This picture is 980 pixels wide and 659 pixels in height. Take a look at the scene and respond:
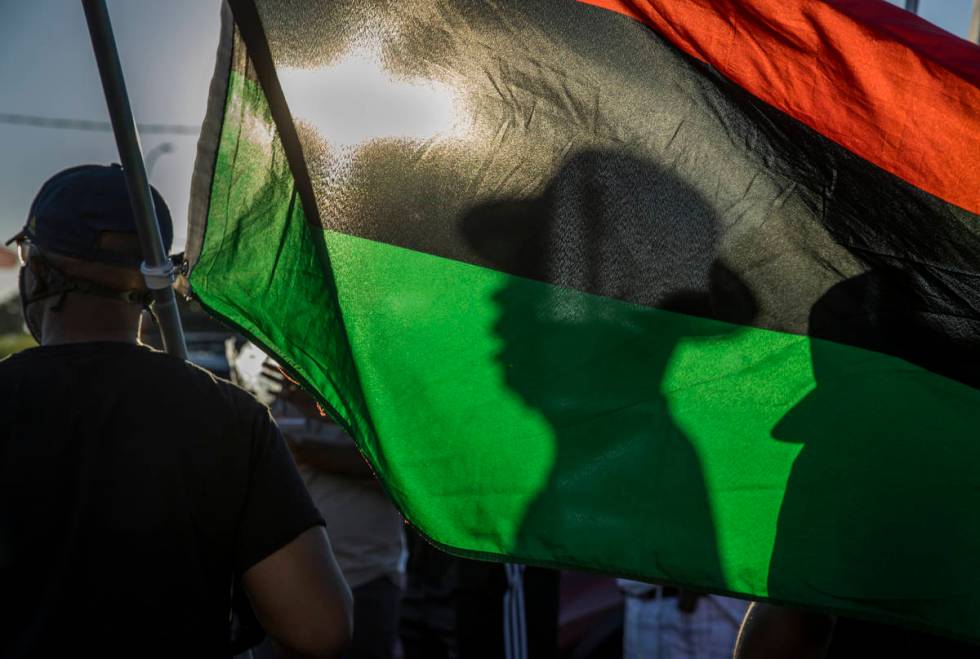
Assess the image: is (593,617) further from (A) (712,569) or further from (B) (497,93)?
(B) (497,93)

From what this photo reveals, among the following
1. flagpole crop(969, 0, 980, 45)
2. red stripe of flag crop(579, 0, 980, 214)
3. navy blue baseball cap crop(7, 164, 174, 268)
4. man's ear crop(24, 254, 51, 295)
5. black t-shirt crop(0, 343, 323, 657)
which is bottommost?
black t-shirt crop(0, 343, 323, 657)

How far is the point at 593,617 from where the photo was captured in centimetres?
547

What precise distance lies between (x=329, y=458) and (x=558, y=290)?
187cm

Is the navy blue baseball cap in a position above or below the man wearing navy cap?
above

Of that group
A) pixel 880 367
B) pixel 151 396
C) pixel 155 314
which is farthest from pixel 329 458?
pixel 880 367

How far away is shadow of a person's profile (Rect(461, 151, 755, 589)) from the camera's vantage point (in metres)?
2.31

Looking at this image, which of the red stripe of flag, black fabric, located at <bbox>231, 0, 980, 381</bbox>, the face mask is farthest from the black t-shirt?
Result: the red stripe of flag

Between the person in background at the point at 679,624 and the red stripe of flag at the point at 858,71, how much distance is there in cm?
295

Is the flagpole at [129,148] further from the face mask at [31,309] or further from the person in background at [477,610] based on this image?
the person in background at [477,610]

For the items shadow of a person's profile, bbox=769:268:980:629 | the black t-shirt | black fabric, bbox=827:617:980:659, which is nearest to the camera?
the black t-shirt

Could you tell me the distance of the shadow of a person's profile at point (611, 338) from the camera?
7.57 ft

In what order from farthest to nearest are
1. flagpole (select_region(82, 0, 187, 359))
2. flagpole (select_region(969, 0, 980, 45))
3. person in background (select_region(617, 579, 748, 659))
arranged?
flagpole (select_region(969, 0, 980, 45)) → person in background (select_region(617, 579, 748, 659)) → flagpole (select_region(82, 0, 187, 359))

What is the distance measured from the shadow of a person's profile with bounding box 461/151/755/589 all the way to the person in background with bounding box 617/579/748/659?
2.60 meters

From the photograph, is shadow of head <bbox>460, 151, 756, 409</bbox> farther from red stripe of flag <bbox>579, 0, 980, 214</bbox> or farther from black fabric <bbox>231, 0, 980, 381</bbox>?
red stripe of flag <bbox>579, 0, 980, 214</bbox>
